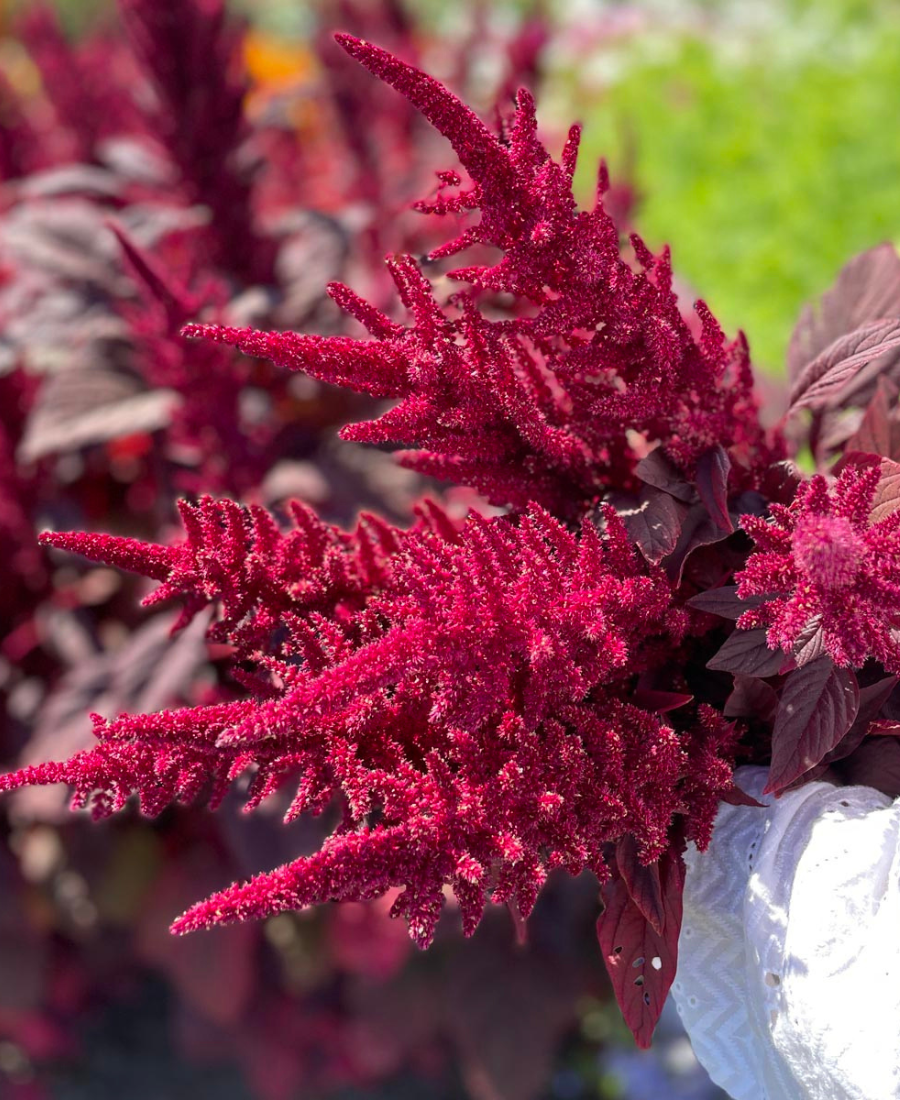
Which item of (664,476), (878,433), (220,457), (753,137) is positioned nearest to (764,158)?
(753,137)

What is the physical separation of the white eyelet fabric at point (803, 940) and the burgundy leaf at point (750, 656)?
0.09 meters

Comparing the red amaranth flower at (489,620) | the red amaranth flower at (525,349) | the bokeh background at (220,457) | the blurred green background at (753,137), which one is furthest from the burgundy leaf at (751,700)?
the blurred green background at (753,137)

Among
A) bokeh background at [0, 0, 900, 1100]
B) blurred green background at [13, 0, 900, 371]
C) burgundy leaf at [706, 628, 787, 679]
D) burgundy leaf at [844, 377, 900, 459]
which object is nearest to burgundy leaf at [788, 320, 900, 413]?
burgundy leaf at [844, 377, 900, 459]

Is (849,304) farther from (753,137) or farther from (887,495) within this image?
(753,137)

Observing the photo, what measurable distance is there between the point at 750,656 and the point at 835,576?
0.35 ft

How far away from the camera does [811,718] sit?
1.75ft

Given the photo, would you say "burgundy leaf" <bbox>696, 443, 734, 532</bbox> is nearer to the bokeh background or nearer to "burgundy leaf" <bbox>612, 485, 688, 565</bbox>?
"burgundy leaf" <bbox>612, 485, 688, 565</bbox>

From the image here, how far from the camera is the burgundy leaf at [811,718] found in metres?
0.53

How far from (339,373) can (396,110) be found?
1.83 metres

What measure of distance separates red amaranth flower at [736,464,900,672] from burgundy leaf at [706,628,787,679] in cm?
4

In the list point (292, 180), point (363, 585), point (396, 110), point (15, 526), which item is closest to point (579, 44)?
point (396, 110)

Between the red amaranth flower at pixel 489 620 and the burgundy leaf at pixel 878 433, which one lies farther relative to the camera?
the burgundy leaf at pixel 878 433

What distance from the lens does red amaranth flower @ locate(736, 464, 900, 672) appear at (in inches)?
17.6

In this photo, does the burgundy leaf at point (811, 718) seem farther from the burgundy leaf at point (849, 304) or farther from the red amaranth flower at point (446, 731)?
the burgundy leaf at point (849, 304)
